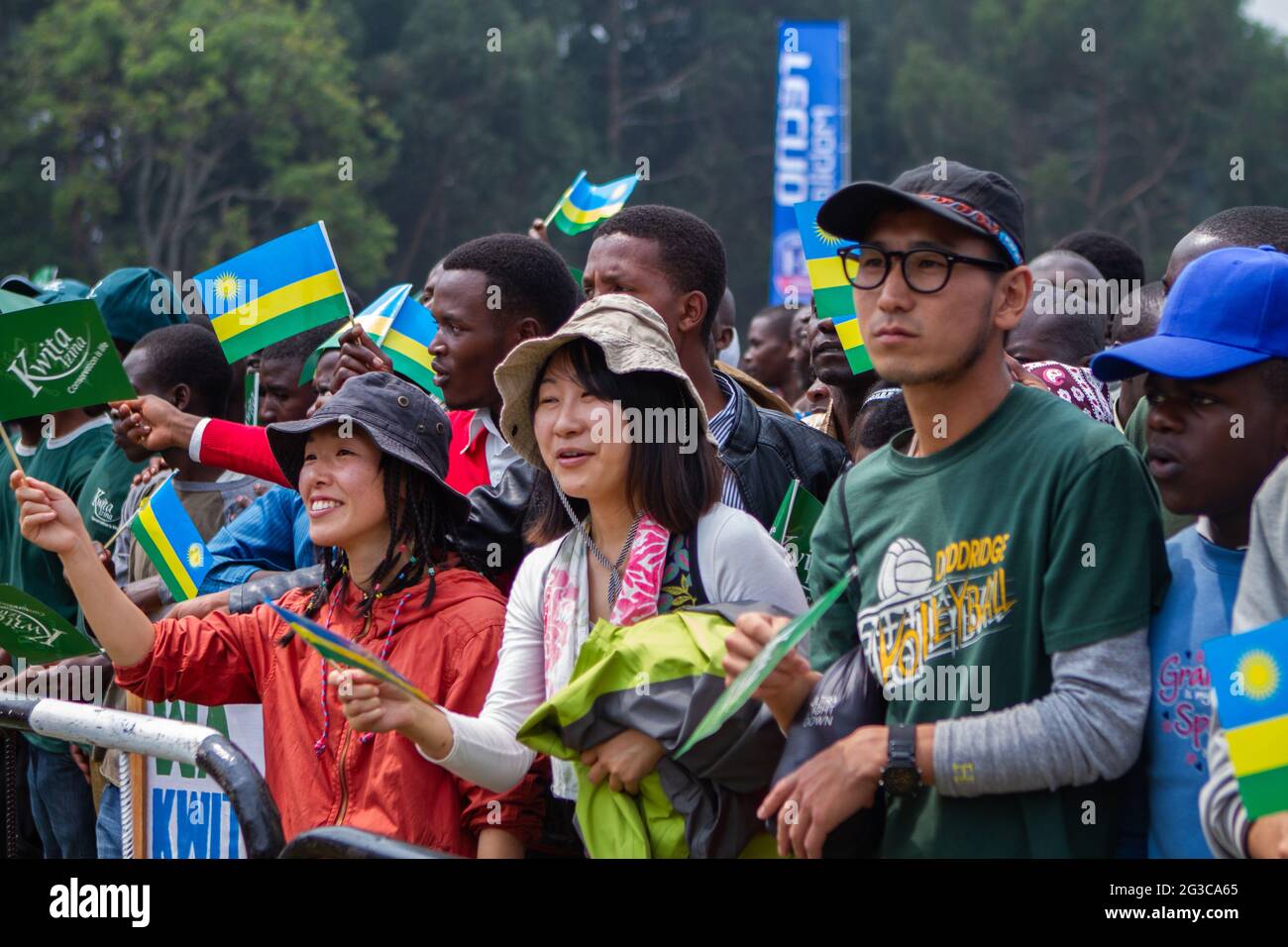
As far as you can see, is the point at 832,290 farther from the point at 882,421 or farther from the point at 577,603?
the point at 577,603

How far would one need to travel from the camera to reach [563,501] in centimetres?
350

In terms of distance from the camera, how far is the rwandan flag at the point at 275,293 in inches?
184

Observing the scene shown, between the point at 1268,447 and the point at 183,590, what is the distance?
276 centimetres

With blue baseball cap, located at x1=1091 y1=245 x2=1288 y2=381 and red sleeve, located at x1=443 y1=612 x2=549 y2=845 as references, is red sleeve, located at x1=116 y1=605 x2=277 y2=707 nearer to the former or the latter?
red sleeve, located at x1=443 y1=612 x2=549 y2=845

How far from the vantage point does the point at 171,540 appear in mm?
4305

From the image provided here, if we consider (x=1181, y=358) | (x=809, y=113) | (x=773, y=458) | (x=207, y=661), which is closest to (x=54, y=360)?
(x=207, y=661)

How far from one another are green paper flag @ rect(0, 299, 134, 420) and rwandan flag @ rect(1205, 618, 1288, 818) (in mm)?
2775

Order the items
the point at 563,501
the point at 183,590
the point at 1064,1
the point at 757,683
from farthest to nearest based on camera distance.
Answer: the point at 1064,1 → the point at 183,590 → the point at 563,501 → the point at 757,683

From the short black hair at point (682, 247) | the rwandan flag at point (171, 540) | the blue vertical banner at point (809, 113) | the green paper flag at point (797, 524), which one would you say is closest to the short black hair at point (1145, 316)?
the short black hair at point (682, 247)

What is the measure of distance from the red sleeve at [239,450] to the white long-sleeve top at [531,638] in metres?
1.23

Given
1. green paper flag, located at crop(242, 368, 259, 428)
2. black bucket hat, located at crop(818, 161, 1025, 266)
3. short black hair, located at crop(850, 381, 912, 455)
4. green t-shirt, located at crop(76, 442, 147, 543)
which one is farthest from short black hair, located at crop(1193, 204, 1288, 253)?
green t-shirt, located at crop(76, 442, 147, 543)

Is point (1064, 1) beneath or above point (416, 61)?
above
